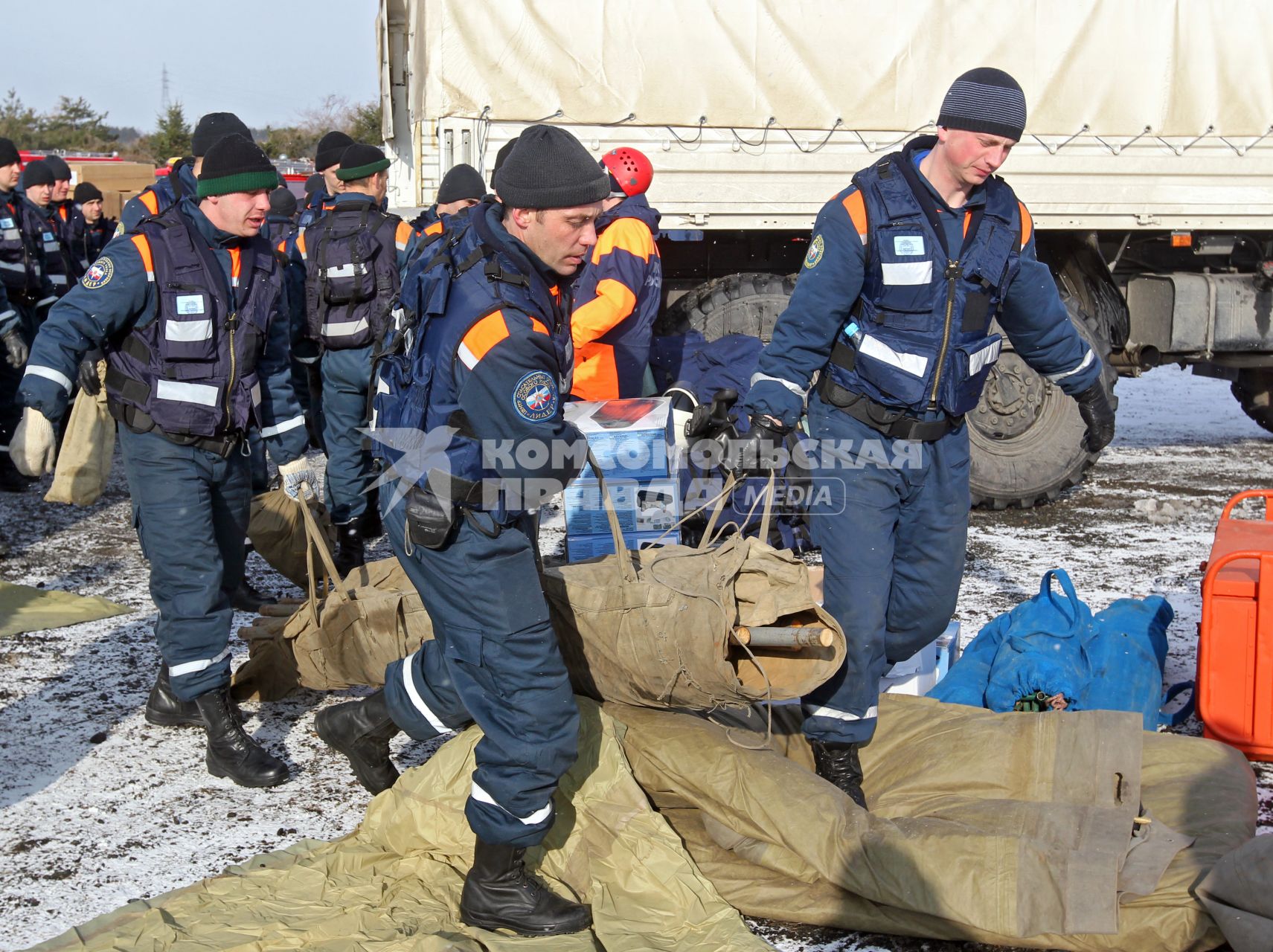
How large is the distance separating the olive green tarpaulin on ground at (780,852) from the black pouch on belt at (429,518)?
73 centimetres

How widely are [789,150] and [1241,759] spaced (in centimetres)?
435

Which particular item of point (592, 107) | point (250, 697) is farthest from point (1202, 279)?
point (250, 697)

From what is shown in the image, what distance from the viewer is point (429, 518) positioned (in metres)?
2.73

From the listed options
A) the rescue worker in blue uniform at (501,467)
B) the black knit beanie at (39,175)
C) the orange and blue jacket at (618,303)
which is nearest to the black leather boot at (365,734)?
the rescue worker in blue uniform at (501,467)

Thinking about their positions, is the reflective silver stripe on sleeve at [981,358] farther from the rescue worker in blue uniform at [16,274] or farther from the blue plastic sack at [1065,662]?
the rescue worker in blue uniform at [16,274]

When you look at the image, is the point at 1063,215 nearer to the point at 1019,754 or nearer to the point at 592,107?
the point at 592,107

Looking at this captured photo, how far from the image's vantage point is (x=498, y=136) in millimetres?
6551

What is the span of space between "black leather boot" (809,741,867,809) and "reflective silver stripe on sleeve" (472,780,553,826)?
95cm

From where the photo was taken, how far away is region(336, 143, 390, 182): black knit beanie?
5879 mm

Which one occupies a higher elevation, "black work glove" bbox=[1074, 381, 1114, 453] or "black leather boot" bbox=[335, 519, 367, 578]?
"black work glove" bbox=[1074, 381, 1114, 453]

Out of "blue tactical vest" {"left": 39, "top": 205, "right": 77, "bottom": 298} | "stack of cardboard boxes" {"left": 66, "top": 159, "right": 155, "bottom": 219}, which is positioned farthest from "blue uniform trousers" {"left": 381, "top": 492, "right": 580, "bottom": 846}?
"stack of cardboard boxes" {"left": 66, "top": 159, "right": 155, "bottom": 219}

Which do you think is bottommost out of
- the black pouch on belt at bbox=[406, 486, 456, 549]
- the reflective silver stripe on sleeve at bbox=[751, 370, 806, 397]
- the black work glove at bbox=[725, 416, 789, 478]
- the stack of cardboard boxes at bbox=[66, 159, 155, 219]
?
the black pouch on belt at bbox=[406, 486, 456, 549]

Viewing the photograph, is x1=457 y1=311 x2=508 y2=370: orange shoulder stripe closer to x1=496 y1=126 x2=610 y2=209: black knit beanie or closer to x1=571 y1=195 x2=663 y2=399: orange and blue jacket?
x1=496 y1=126 x2=610 y2=209: black knit beanie

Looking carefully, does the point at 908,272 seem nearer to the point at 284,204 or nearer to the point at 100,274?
the point at 100,274
